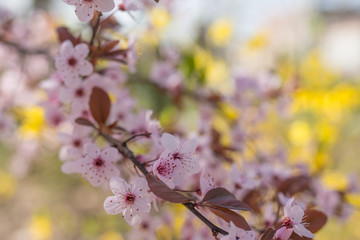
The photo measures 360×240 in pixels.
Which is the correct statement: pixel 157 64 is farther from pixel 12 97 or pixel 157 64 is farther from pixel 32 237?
pixel 32 237

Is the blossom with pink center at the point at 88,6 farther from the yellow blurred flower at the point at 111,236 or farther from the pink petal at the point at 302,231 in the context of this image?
the yellow blurred flower at the point at 111,236

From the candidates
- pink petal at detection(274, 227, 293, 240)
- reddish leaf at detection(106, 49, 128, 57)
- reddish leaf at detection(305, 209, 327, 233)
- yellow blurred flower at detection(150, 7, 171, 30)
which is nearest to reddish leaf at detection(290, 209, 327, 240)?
reddish leaf at detection(305, 209, 327, 233)

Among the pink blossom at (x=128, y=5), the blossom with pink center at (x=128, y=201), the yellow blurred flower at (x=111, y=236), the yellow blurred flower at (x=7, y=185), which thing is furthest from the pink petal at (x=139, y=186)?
the yellow blurred flower at (x=7, y=185)

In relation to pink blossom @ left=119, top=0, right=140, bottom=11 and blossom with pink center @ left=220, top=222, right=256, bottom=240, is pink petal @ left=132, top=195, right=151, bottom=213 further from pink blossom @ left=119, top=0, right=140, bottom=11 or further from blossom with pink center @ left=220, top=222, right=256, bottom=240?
pink blossom @ left=119, top=0, right=140, bottom=11

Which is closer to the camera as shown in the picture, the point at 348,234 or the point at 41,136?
the point at 41,136

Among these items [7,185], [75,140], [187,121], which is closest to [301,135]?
[187,121]

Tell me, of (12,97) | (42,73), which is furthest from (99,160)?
(42,73)
